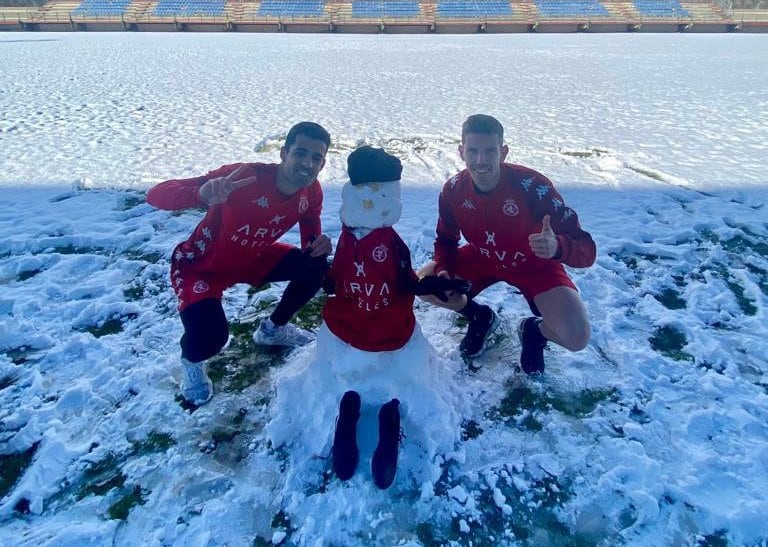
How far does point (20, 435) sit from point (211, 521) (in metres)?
1.09

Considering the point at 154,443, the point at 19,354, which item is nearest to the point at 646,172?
the point at 154,443

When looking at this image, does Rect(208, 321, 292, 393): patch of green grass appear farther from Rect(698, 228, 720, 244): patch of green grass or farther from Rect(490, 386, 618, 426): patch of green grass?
Rect(698, 228, 720, 244): patch of green grass

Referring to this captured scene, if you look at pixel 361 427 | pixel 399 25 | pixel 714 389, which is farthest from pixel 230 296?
pixel 399 25

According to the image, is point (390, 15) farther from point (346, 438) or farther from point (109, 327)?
point (346, 438)

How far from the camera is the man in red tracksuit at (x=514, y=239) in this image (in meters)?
2.49

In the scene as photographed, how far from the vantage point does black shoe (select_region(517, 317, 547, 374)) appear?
2.65m

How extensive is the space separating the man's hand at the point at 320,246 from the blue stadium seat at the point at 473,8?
34884 millimetres

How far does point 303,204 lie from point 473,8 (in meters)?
36.7

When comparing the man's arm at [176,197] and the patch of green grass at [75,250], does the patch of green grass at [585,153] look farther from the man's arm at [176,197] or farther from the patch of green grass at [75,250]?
the patch of green grass at [75,250]

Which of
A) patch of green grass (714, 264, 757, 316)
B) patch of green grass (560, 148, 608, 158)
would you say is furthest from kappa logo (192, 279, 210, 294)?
patch of green grass (560, 148, 608, 158)

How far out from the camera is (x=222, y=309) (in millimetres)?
2682

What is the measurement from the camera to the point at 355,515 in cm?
196

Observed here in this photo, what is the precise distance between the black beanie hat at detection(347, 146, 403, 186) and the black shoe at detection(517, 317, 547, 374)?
44.4 inches

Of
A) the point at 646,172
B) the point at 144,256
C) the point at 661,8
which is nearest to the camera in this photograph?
the point at 144,256
